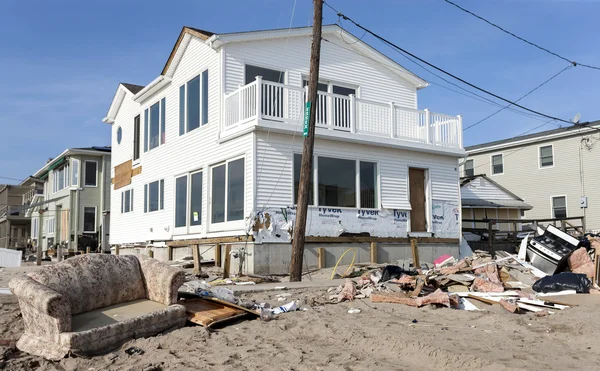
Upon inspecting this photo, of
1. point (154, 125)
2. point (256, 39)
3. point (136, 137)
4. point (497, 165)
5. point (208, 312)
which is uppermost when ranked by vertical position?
point (256, 39)

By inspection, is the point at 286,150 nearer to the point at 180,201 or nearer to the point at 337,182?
the point at 337,182

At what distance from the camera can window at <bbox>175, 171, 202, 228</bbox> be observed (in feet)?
57.2

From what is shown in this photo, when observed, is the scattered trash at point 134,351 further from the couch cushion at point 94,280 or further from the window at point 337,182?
the window at point 337,182

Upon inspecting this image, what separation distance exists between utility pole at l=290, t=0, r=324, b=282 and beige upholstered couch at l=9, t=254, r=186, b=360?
184 inches

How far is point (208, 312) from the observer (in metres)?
7.85

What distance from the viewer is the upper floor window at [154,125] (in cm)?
2031

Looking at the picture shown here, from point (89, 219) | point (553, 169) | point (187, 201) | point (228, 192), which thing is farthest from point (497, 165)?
point (89, 219)

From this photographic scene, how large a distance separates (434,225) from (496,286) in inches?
288

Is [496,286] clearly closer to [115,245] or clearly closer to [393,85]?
[393,85]

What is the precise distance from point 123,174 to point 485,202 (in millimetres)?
15920

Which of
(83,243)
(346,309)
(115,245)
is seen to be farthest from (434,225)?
(83,243)

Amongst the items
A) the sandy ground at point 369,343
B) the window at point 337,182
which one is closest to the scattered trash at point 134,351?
the sandy ground at point 369,343

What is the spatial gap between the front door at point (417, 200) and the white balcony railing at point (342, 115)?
1120mm

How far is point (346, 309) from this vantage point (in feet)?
29.6
